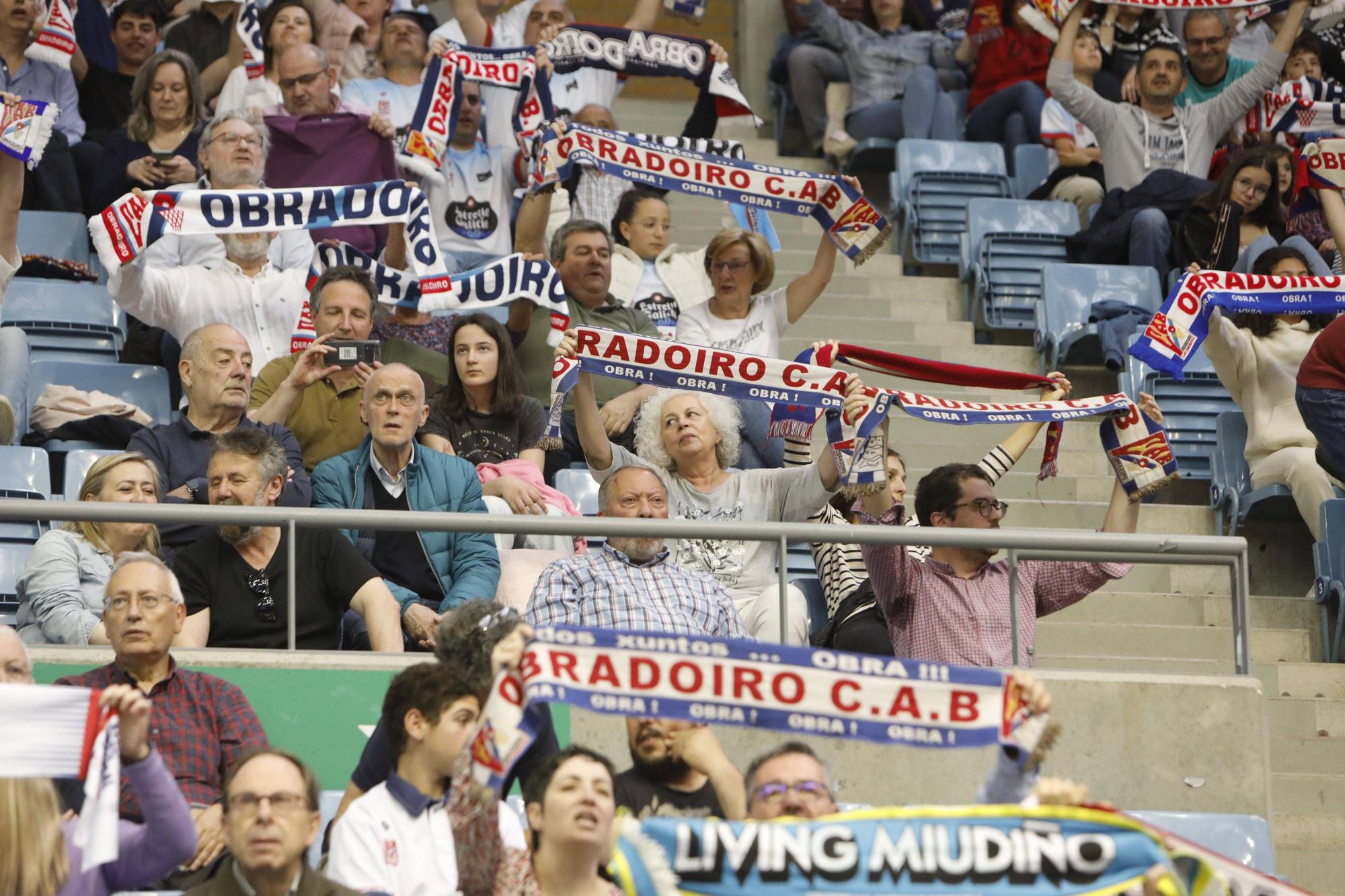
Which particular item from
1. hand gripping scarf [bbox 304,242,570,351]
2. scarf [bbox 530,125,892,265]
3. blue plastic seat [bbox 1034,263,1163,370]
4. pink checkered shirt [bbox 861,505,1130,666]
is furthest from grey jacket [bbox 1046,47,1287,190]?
pink checkered shirt [bbox 861,505,1130,666]

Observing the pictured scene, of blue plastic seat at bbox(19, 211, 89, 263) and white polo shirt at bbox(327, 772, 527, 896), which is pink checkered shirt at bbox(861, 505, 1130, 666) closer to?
white polo shirt at bbox(327, 772, 527, 896)

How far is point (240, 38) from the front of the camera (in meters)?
10.3

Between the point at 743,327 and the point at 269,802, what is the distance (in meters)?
4.53

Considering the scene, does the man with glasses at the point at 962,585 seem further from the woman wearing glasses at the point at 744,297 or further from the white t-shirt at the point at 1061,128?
the white t-shirt at the point at 1061,128

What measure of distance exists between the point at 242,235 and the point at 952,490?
343 centimetres

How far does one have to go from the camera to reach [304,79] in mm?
9633

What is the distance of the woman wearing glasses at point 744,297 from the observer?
8695 millimetres

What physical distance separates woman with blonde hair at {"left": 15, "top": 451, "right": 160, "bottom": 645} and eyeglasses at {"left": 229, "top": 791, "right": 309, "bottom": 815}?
5.11 ft

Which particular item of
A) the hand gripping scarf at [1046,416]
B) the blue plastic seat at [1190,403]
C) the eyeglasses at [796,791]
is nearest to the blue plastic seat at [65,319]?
the hand gripping scarf at [1046,416]

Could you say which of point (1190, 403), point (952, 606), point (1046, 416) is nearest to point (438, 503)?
point (952, 606)

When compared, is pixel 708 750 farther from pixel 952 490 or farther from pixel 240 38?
pixel 240 38

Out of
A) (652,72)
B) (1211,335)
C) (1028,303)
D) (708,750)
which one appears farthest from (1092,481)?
(708,750)

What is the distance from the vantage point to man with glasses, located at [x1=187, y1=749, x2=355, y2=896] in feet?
14.9

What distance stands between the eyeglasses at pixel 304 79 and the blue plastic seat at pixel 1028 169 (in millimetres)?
4079
